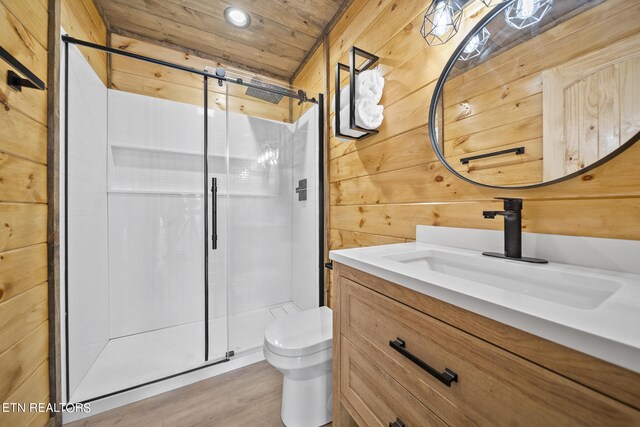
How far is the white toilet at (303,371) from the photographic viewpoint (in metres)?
1.10

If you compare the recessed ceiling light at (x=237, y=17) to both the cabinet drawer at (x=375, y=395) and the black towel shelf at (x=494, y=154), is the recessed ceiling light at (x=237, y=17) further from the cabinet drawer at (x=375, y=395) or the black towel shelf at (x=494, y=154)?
the cabinet drawer at (x=375, y=395)

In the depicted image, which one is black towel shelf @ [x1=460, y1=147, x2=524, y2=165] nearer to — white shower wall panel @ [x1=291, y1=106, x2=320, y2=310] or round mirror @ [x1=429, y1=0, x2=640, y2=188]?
round mirror @ [x1=429, y1=0, x2=640, y2=188]

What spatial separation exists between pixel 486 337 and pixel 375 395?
443mm

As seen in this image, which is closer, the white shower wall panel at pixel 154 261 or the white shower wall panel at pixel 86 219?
the white shower wall panel at pixel 86 219

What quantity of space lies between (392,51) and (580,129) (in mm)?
967

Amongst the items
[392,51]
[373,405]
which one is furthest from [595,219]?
[392,51]

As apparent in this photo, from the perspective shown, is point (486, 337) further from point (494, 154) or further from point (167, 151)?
point (167, 151)

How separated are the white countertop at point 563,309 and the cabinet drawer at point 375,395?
0.97 feet

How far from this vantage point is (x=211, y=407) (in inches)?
50.0

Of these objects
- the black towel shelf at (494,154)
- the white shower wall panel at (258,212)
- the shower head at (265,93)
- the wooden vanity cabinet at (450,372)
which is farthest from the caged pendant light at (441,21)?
the white shower wall panel at (258,212)

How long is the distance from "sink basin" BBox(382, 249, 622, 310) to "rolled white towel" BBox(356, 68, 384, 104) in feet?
2.94

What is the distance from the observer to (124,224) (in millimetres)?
1934

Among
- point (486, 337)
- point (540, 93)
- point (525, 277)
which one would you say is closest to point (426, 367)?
point (486, 337)

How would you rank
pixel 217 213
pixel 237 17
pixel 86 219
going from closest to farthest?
pixel 86 219
pixel 237 17
pixel 217 213
